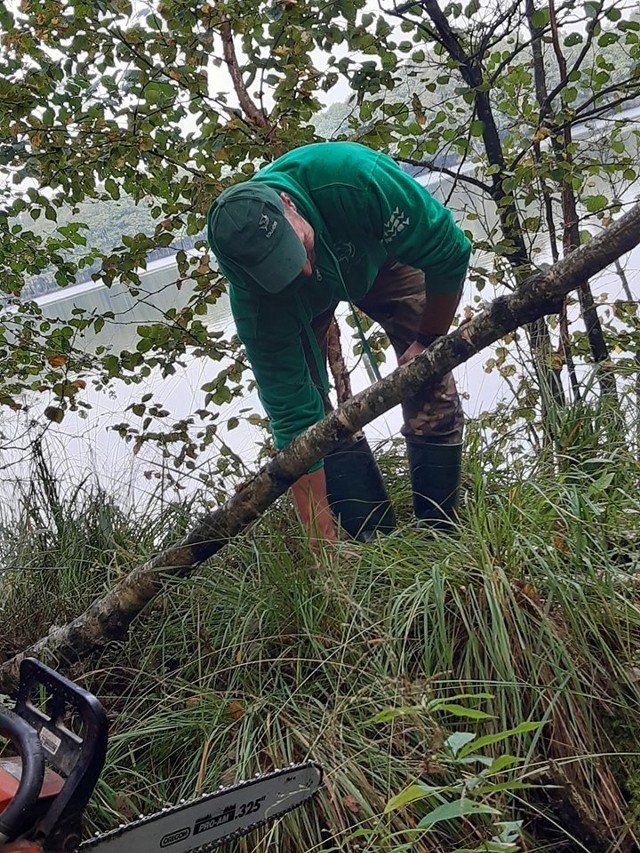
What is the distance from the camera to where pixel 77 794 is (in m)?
1.00

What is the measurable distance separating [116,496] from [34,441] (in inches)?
16.7

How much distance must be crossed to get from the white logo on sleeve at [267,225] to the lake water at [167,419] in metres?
1.09

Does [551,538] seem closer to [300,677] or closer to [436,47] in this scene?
[300,677]

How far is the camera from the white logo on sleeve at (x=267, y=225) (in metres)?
1.58

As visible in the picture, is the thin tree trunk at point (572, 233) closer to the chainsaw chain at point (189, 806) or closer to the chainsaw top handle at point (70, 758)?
the chainsaw chain at point (189, 806)

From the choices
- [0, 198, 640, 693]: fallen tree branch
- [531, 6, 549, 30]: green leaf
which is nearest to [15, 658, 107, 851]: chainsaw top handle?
[0, 198, 640, 693]: fallen tree branch

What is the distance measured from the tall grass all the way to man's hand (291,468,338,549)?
55 mm

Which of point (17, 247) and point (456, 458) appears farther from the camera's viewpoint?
point (17, 247)

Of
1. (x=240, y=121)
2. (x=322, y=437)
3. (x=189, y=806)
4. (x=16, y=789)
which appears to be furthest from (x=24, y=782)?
(x=240, y=121)

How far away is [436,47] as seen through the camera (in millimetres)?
2641

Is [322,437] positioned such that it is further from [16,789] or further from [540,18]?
[540,18]

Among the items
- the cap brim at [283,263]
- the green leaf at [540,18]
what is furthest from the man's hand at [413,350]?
the green leaf at [540,18]

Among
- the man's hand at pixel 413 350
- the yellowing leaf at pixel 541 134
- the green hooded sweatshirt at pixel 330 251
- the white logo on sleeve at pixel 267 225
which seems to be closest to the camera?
the white logo on sleeve at pixel 267 225

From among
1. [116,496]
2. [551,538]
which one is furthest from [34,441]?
[551,538]
